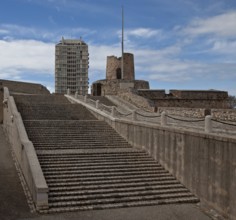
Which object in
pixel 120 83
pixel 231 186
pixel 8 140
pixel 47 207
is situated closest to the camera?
pixel 231 186

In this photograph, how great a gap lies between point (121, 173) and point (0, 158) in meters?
6.00

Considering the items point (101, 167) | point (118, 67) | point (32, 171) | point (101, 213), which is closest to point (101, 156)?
point (101, 167)

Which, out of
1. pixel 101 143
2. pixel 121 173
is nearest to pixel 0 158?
pixel 101 143

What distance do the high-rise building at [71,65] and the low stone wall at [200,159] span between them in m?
78.6

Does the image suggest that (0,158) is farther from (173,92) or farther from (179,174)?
(173,92)

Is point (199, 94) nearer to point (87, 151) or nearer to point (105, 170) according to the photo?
point (87, 151)

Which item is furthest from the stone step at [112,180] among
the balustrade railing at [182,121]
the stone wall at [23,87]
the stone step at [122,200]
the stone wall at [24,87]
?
the stone wall at [24,87]

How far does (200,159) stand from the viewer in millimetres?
10984

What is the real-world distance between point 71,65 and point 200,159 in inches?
3528

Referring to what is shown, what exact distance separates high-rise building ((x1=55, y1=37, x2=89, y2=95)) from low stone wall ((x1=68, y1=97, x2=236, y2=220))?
7865cm

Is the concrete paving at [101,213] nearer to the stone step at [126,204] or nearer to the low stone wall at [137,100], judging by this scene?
the stone step at [126,204]

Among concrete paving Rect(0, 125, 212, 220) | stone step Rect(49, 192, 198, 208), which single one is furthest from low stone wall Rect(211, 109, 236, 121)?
concrete paving Rect(0, 125, 212, 220)

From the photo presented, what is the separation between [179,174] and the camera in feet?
40.5

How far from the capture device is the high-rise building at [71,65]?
308ft
